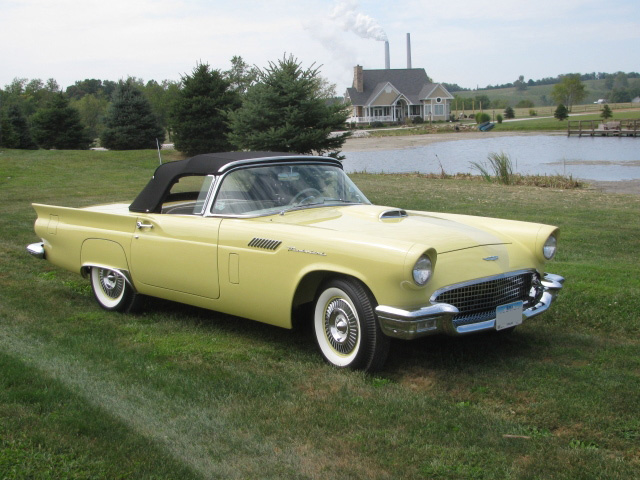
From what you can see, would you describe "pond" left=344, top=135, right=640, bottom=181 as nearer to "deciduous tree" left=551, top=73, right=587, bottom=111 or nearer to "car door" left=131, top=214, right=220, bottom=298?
"car door" left=131, top=214, right=220, bottom=298

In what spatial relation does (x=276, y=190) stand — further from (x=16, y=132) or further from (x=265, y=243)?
(x=16, y=132)

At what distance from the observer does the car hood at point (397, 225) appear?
500 cm

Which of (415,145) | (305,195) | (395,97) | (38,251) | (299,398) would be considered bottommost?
(415,145)

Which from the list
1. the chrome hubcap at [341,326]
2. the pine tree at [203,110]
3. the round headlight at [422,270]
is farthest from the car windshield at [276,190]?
the pine tree at [203,110]

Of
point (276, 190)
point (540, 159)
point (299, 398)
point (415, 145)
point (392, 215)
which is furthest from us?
point (415, 145)

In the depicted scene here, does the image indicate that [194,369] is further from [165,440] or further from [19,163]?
[19,163]

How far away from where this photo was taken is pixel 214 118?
29562 millimetres

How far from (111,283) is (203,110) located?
24.1 metres

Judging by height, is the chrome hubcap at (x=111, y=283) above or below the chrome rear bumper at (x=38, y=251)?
below

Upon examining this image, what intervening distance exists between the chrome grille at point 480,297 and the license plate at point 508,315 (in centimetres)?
5

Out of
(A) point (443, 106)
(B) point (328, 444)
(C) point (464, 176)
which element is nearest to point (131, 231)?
(B) point (328, 444)

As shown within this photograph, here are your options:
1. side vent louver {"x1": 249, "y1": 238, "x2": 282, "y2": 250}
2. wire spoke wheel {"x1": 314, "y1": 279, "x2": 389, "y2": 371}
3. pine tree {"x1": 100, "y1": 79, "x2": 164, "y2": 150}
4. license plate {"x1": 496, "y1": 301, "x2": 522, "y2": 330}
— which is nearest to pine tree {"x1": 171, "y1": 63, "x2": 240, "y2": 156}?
pine tree {"x1": 100, "y1": 79, "x2": 164, "y2": 150}

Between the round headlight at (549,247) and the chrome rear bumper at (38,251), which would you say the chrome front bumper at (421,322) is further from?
the chrome rear bumper at (38,251)

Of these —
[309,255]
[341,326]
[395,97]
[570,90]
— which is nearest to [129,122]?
[309,255]
